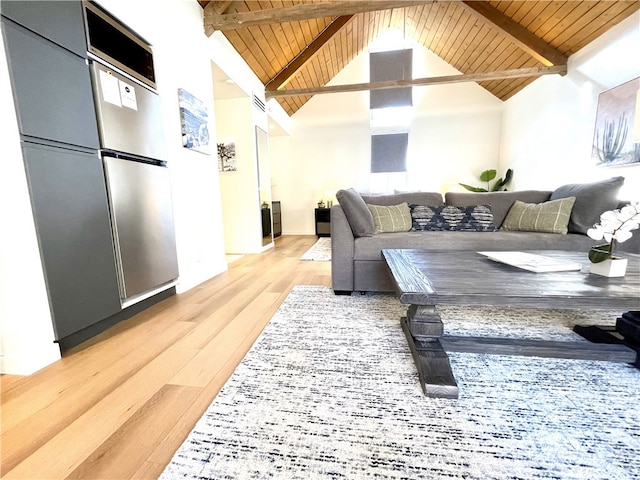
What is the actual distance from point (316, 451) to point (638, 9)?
4.67 m

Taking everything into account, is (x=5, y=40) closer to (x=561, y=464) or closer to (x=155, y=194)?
(x=155, y=194)

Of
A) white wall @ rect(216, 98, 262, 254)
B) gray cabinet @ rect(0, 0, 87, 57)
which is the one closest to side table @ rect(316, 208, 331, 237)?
white wall @ rect(216, 98, 262, 254)

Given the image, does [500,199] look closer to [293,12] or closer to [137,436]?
[293,12]

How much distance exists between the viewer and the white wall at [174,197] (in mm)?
1155

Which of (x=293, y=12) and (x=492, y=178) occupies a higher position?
(x=293, y=12)

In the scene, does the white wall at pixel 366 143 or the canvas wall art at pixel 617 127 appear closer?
the canvas wall art at pixel 617 127

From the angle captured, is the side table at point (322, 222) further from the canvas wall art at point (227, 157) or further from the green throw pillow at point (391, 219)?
the green throw pillow at point (391, 219)

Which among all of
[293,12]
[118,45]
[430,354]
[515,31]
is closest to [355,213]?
[430,354]

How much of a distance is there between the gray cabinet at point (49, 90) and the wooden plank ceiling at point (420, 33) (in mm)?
1908

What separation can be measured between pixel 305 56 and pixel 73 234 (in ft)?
14.6

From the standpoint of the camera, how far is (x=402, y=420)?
34.8 inches

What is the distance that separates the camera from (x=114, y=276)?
1.63 m

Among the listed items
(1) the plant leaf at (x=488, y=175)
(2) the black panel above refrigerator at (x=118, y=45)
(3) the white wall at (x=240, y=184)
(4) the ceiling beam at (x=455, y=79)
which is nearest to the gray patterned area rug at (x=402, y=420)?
(2) the black panel above refrigerator at (x=118, y=45)

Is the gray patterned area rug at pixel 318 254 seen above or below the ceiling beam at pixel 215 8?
below
